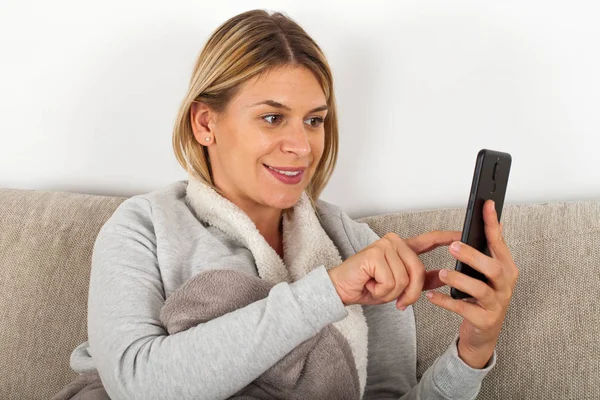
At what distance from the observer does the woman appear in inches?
42.8

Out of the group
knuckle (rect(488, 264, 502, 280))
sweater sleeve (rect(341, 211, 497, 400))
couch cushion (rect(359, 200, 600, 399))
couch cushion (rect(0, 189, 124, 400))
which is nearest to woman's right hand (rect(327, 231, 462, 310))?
knuckle (rect(488, 264, 502, 280))

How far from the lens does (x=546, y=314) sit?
1393 millimetres

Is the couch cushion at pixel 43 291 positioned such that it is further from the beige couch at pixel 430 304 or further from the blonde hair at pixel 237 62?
the blonde hair at pixel 237 62

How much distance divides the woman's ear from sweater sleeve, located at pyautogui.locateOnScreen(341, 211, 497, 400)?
35cm

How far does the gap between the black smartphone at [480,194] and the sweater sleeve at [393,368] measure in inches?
9.7

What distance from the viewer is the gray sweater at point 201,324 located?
1.08 meters

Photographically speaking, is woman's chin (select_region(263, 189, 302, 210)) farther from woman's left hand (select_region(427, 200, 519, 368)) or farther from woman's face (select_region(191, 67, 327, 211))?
woman's left hand (select_region(427, 200, 519, 368))

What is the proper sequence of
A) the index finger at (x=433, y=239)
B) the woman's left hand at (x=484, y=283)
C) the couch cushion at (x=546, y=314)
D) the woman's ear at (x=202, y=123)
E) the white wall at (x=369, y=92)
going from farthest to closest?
the white wall at (x=369, y=92) → the woman's ear at (x=202, y=123) → the couch cushion at (x=546, y=314) → the index finger at (x=433, y=239) → the woman's left hand at (x=484, y=283)

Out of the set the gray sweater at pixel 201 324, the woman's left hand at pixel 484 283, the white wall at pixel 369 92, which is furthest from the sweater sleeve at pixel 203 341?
the white wall at pixel 369 92

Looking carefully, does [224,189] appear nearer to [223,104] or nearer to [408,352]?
[223,104]

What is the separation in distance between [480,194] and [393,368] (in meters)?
0.53

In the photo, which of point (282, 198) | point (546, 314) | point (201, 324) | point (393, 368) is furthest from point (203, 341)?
point (546, 314)

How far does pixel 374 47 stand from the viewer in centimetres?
171

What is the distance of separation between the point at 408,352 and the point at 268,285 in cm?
39
